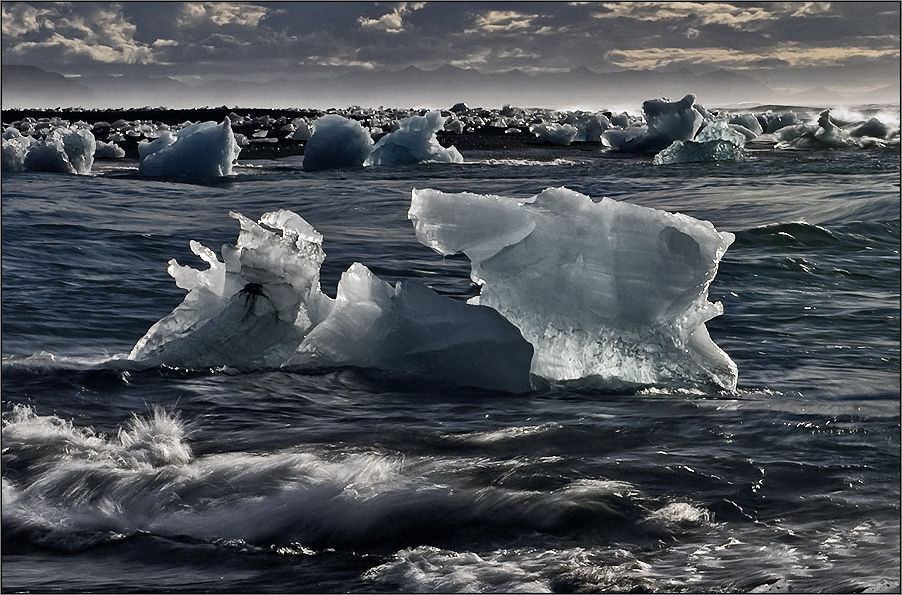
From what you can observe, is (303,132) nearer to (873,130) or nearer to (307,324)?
(873,130)

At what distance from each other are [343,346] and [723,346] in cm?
300

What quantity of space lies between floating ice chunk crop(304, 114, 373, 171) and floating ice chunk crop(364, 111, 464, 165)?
92cm

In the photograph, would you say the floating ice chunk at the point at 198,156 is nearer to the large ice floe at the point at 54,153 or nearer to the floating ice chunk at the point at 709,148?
the large ice floe at the point at 54,153

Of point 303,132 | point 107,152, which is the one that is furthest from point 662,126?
point 107,152

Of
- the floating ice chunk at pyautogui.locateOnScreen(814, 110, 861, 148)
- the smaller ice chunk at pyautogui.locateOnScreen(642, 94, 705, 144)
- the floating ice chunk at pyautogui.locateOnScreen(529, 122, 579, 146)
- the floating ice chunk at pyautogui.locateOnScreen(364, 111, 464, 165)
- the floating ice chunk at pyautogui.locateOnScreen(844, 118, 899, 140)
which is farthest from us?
the floating ice chunk at pyautogui.locateOnScreen(529, 122, 579, 146)

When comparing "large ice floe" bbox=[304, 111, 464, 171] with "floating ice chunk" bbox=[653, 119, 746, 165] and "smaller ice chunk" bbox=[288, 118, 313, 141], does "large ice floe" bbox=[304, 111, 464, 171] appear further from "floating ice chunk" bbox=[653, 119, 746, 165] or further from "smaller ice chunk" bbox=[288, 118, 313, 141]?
"smaller ice chunk" bbox=[288, 118, 313, 141]

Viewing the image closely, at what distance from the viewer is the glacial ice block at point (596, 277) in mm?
6148

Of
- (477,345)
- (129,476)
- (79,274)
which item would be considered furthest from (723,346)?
(79,274)

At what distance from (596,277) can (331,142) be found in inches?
605

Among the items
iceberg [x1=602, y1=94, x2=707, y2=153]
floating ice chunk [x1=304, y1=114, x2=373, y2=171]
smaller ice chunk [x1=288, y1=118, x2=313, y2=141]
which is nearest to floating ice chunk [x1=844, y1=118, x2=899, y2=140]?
iceberg [x1=602, y1=94, x2=707, y2=153]

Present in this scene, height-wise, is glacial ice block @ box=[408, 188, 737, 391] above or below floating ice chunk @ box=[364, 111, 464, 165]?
below

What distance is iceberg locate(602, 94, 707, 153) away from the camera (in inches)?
994

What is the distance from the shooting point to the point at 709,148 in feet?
71.9

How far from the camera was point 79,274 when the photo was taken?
998 cm
